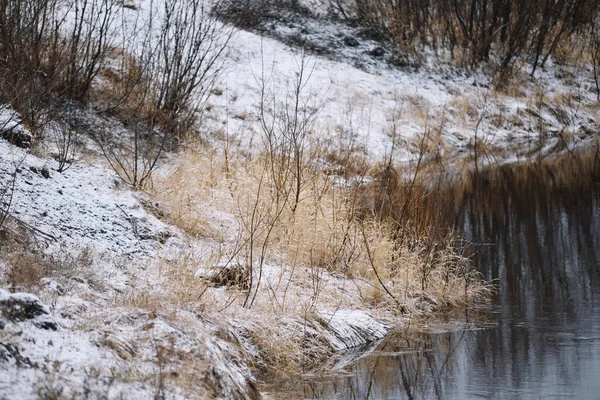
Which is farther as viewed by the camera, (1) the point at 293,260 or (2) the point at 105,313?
(1) the point at 293,260

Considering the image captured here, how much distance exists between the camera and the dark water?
5.81 m

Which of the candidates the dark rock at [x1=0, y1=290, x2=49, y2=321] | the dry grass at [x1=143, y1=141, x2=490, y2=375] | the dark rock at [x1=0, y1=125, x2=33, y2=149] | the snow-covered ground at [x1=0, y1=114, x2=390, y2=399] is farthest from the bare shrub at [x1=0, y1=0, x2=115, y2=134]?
the dark rock at [x1=0, y1=290, x2=49, y2=321]

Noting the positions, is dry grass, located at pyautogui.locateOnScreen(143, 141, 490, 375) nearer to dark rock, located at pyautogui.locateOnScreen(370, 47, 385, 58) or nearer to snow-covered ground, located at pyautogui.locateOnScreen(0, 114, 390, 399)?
snow-covered ground, located at pyautogui.locateOnScreen(0, 114, 390, 399)

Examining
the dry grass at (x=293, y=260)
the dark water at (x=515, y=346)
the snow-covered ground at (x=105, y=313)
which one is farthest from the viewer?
the dry grass at (x=293, y=260)

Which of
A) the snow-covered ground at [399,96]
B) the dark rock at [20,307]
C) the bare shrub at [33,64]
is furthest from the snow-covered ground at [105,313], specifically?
the snow-covered ground at [399,96]

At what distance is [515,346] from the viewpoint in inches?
263

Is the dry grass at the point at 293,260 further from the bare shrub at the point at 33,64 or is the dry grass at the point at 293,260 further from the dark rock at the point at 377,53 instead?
the dark rock at the point at 377,53

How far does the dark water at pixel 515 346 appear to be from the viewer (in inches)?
229

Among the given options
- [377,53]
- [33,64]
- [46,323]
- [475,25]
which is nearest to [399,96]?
[377,53]

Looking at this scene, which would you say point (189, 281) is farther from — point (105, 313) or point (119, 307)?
point (105, 313)

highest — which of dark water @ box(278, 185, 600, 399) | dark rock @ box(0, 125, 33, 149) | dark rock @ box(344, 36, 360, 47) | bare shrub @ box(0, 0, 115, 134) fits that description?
dark rock @ box(344, 36, 360, 47)

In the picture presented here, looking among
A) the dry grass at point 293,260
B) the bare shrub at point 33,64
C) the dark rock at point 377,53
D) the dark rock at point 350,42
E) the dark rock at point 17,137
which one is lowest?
the dry grass at point 293,260

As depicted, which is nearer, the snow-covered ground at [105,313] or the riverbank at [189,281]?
the snow-covered ground at [105,313]

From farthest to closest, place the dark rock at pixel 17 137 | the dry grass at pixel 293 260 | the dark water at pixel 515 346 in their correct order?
the dark rock at pixel 17 137 → the dry grass at pixel 293 260 → the dark water at pixel 515 346
